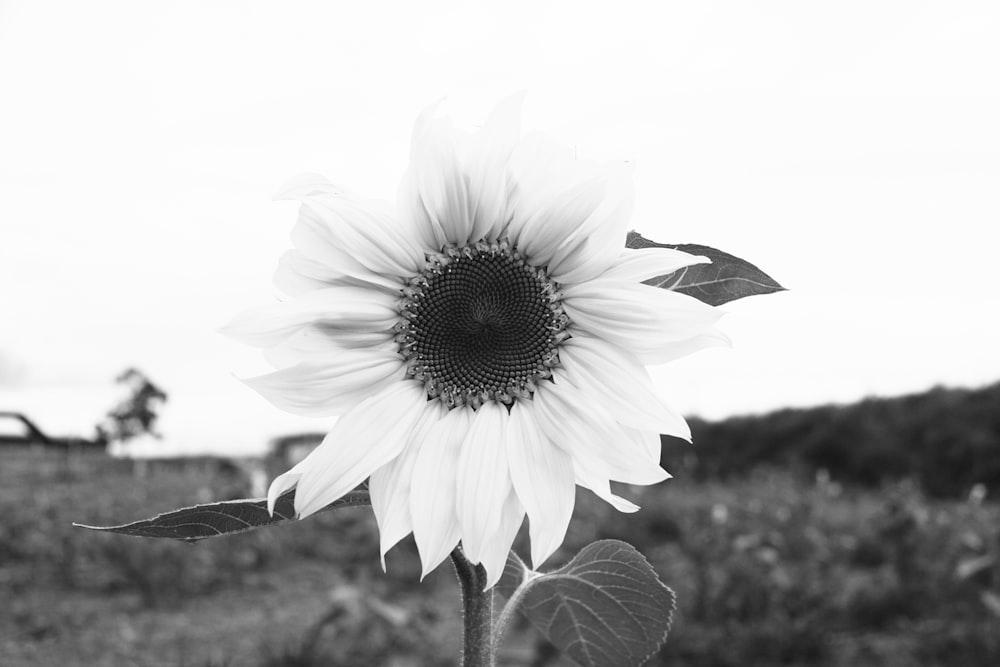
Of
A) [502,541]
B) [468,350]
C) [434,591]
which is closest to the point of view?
[502,541]

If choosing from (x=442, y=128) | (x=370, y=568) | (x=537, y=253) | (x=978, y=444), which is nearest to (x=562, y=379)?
(x=537, y=253)

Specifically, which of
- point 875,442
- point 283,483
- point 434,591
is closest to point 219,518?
point 283,483

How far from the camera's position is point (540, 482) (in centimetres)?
81

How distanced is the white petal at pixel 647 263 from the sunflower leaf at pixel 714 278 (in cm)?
2

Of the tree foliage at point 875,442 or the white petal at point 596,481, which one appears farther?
the tree foliage at point 875,442

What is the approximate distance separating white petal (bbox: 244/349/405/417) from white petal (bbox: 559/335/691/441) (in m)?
0.18

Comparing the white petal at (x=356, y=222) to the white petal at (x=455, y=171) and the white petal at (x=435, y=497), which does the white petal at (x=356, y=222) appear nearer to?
the white petal at (x=455, y=171)

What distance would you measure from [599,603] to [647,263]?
1.27ft

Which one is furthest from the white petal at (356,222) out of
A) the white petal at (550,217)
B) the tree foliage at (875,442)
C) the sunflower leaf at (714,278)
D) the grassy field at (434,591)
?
the tree foliage at (875,442)

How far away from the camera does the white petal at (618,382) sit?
772 millimetres

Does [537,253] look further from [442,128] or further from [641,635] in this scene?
[641,635]

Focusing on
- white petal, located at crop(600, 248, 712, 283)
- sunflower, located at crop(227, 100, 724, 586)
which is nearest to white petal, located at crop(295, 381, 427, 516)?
sunflower, located at crop(227, 100, 724, 586)

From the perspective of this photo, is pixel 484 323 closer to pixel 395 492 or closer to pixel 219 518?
pixel 395 492

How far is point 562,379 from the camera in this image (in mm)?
879
